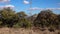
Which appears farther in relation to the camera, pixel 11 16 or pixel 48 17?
pixel 48 17

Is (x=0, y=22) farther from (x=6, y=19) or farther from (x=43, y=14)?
(x=43, y=14)

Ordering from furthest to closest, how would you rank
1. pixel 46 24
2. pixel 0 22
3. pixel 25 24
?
pixel 46 24 → pixel 0 22 → pixel 25 24

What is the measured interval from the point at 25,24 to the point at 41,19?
26.7ft

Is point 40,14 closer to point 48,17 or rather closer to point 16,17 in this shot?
point 48,17

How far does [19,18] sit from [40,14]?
741 cm

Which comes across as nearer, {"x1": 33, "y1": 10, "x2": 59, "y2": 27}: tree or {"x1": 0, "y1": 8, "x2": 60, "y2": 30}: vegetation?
{"x1": 0, "y1": 8, "x2": 60, "y2": 30}: vegetation

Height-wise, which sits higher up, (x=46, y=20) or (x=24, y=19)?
(x=24, y=19)

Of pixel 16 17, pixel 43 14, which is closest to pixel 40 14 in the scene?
pixel 43 14

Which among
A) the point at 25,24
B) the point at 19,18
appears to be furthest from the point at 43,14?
the point at 25,24

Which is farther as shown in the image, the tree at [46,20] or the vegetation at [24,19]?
the tree at [46,20]

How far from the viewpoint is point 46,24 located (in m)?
34.3

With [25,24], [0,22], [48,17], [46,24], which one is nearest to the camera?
[25,24]

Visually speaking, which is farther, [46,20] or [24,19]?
[46,20]

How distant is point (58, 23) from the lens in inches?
1339
